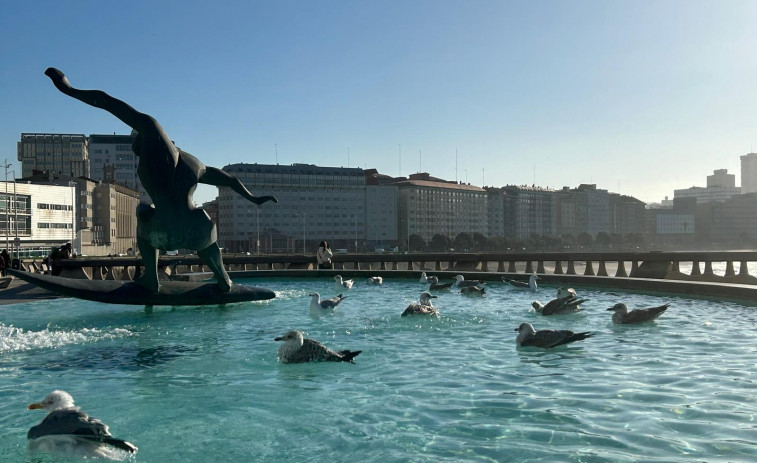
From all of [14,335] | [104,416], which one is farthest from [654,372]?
[14,335]

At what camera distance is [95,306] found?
738 inches

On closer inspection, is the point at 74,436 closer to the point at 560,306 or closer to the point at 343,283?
the point at 560,306

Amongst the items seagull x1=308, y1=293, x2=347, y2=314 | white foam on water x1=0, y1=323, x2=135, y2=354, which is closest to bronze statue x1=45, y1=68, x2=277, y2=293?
white foam on water x1=0, y1=323, x2=135, y2=354

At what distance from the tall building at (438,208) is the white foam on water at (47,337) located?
148 metres

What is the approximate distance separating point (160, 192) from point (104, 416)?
8700 millimetres

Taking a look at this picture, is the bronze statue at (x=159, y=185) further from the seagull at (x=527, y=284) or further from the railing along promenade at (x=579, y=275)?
the seagull at (x=527, y=284)

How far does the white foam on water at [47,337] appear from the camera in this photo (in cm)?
1193

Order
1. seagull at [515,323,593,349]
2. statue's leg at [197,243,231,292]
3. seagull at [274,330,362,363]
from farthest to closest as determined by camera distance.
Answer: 1. statue's leg at [197,243,231,292]
2. seagull at [515,323,593,349]
3. seagull at [274,330,362,363]

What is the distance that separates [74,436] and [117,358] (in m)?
5.39

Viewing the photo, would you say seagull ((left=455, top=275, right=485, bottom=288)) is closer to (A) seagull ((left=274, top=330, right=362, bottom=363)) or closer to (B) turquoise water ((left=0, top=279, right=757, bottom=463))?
(B) turquoise water ((left=0, top=279, right=757, bottom=463))

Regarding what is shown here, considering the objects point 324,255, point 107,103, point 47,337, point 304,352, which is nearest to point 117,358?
point 47,337

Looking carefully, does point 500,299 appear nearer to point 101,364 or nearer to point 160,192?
point 160,192

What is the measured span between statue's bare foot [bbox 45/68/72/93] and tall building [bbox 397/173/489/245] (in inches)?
5792

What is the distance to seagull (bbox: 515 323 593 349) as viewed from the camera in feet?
35.9
